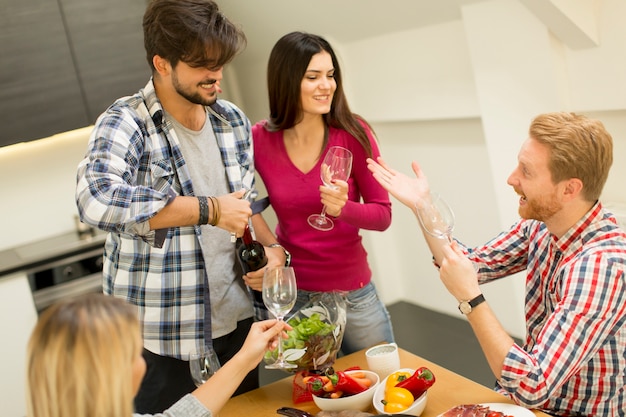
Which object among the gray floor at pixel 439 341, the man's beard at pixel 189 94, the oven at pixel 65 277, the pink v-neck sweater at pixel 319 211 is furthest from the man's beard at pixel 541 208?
the oven at pixel 65 277

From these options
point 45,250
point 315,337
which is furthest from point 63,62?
point 315,337

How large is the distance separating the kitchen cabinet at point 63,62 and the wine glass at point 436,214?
315cm

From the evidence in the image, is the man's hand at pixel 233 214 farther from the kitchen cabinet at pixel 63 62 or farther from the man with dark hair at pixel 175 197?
the kitchen cabinet at pixel 63 62

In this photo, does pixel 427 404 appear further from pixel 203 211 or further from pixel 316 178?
pixel 316 178

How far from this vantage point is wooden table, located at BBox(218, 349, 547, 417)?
74.2 inches

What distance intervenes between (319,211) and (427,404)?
0.87 m

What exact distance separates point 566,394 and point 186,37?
138 centimetres

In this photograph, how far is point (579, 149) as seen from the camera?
1866 millimetres

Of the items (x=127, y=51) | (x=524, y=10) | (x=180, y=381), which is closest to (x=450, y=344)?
(x=524, y=10)

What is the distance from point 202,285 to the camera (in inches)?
90.3

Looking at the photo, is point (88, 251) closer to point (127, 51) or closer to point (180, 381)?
point (127, 51)

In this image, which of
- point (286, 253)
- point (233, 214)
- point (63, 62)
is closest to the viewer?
point (233, 214)

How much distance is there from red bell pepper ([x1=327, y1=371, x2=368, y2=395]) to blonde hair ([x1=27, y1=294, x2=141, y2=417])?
0.73m

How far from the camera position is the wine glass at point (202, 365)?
183 cm
